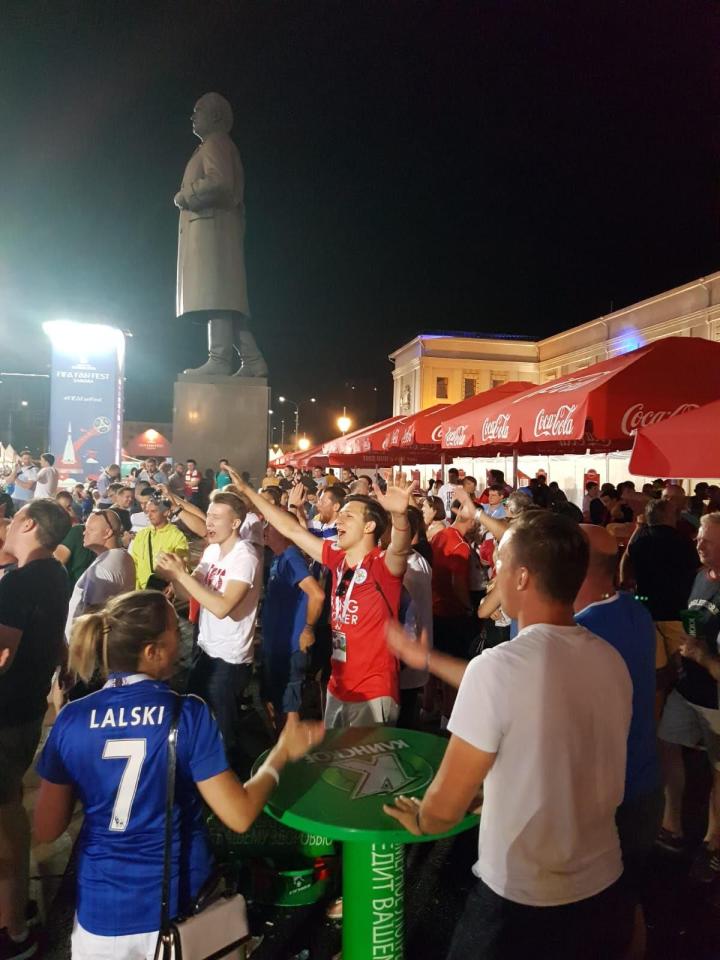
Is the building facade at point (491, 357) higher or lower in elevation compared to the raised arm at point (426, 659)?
higher

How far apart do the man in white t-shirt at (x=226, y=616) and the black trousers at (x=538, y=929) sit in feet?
7.88

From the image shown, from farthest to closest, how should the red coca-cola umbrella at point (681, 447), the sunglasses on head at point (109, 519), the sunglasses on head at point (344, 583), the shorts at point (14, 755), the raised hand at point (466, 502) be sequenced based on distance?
the raised hand at point (466, 502) < the sunglasses on head at point (109, 519) < the red coca-cola umbrella at point (681, 447) < the sunglasses on head at point (344, 583) < the shorts at point (14, 755)

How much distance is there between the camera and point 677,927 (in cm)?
308

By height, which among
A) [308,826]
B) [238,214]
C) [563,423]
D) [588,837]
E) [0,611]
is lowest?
[308,826]

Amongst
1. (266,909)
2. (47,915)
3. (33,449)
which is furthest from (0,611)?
(33,449)

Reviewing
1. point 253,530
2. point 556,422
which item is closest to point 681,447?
point 556,422

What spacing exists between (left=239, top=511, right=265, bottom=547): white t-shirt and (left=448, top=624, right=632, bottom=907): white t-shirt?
4536 millimetres

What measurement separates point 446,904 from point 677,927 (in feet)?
3.76

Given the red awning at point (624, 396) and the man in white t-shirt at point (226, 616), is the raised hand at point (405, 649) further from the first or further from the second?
the red awning at point (624, 396)

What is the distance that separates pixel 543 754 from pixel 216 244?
53.5 ft

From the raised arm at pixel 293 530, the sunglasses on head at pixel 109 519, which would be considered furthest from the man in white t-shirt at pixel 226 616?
the sunglasses on head at pixel 109 519

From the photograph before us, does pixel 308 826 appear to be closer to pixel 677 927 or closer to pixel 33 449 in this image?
pixel 677 927

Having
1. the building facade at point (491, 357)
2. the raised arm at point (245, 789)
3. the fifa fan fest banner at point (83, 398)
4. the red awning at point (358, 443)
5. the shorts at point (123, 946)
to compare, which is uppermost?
the building facade at point (491, 357)

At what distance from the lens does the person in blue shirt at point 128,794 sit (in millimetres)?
1753
